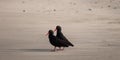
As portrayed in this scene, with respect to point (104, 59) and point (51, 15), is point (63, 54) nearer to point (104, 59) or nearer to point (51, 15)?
point (104, 59)

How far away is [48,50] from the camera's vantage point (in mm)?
11086

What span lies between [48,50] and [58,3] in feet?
34.6

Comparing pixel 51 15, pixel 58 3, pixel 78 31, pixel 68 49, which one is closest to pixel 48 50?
pixel 68 49

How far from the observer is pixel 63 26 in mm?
15516

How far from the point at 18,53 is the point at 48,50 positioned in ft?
2.70

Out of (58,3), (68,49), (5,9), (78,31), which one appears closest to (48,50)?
(68,49)

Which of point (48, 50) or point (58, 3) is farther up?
point (58, 3)

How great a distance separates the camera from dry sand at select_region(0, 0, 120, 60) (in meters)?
10.5

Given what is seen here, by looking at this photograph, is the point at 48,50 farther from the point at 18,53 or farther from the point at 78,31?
the point at 78,31

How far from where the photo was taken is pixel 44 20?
16.8 metres

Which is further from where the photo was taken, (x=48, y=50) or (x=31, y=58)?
(x=48, y=50)

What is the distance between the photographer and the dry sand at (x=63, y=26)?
1053cm

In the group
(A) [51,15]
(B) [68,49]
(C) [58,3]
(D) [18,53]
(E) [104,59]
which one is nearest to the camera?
(E) [104,59]

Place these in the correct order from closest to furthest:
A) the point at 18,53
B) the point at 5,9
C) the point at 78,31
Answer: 1. the point at 18,53
2. the point at 78,31
3. the point at 5,9
